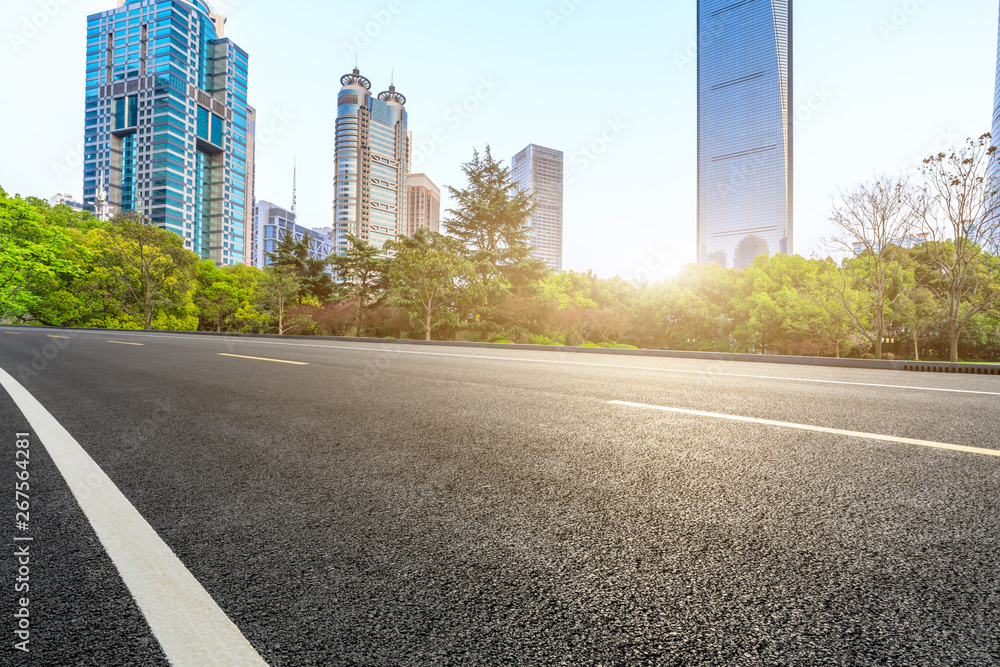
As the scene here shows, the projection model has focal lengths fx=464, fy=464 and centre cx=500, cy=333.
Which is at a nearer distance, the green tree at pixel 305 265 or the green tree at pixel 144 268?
the green tree at pixel 305 265

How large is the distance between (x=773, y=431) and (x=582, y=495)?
6.46ft

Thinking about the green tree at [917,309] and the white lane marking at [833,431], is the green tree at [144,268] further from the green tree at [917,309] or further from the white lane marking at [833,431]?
the green tree at [917,309]

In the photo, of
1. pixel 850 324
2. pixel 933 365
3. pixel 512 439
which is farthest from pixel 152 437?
pixel 850 324

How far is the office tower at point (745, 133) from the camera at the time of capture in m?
92.2

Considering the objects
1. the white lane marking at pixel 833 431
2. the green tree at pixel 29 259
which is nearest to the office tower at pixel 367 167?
the green tree at pixel 29 259

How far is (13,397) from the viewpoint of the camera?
501 centimetres

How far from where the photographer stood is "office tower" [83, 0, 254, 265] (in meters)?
119

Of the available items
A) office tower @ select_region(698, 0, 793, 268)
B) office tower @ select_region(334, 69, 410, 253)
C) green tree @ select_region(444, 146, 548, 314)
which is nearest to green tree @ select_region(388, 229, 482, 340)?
green tree @ select_region(444, 146, 548, 314)

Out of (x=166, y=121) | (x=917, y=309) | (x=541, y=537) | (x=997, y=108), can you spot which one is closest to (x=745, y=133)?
(x=997, y=108)

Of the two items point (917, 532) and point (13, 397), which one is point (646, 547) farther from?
point (13, 397)

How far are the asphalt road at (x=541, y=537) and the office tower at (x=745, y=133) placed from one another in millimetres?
99515

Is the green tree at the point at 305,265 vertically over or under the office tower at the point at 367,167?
under

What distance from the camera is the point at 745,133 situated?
3802 inches

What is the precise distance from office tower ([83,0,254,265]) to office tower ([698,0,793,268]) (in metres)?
129
